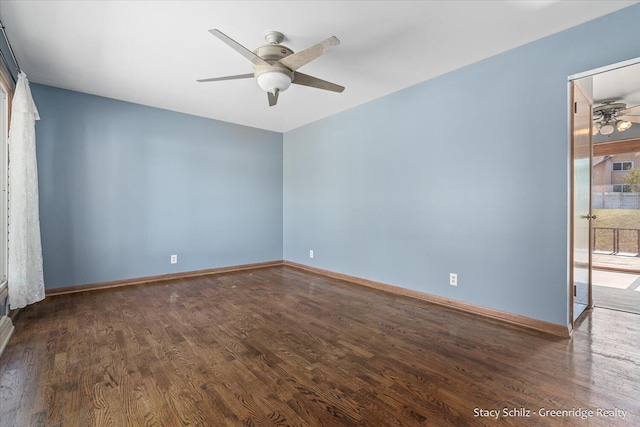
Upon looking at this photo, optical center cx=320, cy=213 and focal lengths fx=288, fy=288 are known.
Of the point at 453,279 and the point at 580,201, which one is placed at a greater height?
the point at 580,201

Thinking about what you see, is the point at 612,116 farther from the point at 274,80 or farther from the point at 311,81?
the point at 274,80

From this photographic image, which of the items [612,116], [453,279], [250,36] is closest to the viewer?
[250,36]

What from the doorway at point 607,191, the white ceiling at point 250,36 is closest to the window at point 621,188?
the doorway at point 607,191

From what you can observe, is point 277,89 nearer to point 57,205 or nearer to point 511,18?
point 511,18

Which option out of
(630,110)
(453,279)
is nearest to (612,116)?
(630,110)

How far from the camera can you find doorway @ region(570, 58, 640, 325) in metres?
2.52

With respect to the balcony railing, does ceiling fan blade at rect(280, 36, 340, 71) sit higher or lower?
higher

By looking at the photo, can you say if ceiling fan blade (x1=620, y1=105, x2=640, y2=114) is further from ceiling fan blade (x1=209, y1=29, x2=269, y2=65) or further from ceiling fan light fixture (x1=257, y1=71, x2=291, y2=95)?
ceiling fan blade (x1=209, y1=29, x2=269, y2=65)

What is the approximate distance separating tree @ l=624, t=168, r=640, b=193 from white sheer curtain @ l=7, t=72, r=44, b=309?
7824mm

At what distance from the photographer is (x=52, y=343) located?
87.7 inches

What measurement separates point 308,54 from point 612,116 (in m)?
4.42

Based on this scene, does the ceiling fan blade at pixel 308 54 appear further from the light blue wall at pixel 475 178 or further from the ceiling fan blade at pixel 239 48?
the light blue wall at pixel 475 178

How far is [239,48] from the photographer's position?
2.03 metres

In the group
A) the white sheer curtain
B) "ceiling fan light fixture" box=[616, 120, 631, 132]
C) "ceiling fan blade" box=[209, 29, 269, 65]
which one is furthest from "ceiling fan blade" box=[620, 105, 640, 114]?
the white sheer curtain
